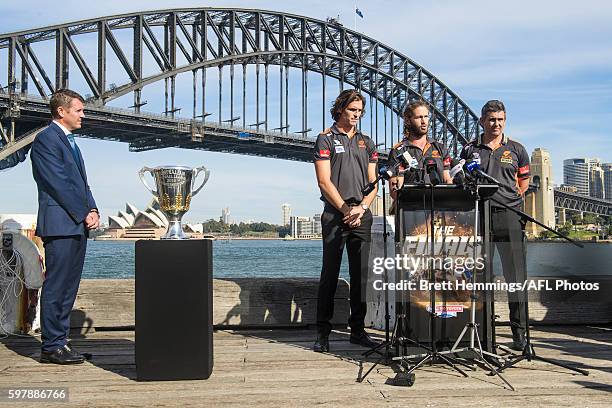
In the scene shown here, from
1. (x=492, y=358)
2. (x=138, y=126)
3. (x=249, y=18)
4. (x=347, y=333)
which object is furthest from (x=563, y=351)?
(x=249, y=18)

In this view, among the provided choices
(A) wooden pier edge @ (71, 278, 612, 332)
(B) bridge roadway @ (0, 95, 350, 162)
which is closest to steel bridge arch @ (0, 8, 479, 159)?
(B) bridge roadway @ (0, 95, 350, 162)

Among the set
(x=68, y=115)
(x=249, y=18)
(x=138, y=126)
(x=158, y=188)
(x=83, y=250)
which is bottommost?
(x=83, y=250)

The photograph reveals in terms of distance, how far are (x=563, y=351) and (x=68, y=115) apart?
332cm

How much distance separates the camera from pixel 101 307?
17.2 feet

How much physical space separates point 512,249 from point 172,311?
2.02 meters

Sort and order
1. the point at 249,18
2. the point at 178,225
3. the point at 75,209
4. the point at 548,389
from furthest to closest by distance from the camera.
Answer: the point at 249,18
the point at 75,209
the point at 178,225
the point at 548,389

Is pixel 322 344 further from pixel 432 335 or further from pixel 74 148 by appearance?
pixel 74 148

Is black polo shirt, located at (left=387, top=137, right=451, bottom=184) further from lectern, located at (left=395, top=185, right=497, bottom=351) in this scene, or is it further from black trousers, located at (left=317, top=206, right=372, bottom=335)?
black trousers, located at (left=317, top=206, right=372, bottom=335)

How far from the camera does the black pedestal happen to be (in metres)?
3.52

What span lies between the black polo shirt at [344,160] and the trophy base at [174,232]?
102 centimetres

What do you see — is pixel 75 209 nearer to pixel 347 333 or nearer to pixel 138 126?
pixel 347 333

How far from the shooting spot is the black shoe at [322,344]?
14.0 ft

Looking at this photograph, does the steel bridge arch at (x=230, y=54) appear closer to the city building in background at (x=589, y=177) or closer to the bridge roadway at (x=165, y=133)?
the bridge roadway at (x=165, y=133)

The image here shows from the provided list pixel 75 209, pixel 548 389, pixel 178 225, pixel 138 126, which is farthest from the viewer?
pixel 138 126
